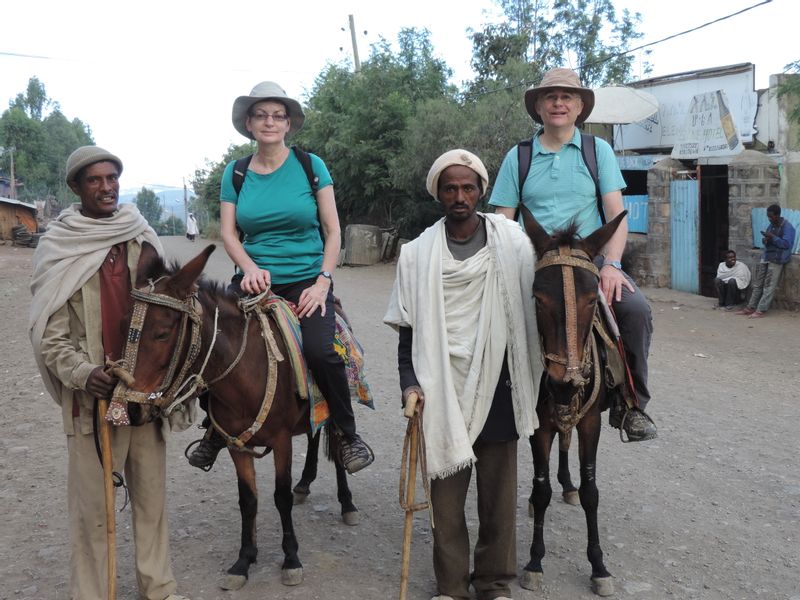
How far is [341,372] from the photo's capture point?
431 cm

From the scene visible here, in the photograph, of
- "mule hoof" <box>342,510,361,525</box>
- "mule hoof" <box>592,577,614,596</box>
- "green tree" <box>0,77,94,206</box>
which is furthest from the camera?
"green tree" <box>0,77,94,206</box>

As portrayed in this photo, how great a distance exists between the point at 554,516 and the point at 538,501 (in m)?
0.89

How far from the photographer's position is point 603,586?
12.7 feet

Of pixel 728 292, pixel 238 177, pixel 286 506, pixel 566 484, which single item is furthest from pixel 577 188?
pixel 728 292

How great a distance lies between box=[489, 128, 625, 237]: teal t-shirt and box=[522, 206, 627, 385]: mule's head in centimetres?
63

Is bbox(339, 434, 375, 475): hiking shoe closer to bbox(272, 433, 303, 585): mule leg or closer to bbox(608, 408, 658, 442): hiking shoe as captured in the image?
bbox(272, 433, 303, 585): mule leg

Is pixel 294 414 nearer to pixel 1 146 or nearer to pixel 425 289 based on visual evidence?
pixel 425 289

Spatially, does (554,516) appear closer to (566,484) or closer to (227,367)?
(566,484)

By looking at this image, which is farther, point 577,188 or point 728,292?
point 728,292

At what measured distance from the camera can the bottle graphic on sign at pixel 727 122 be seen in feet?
50.2

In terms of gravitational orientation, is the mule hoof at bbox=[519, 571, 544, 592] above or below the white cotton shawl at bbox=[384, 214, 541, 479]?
below

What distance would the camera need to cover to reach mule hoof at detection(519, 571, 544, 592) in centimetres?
395

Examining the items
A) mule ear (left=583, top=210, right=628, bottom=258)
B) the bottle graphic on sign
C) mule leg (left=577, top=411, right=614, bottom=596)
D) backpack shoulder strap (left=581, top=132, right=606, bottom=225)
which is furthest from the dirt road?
the bottle graphic on sign

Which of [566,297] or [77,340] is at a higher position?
[566,297]
